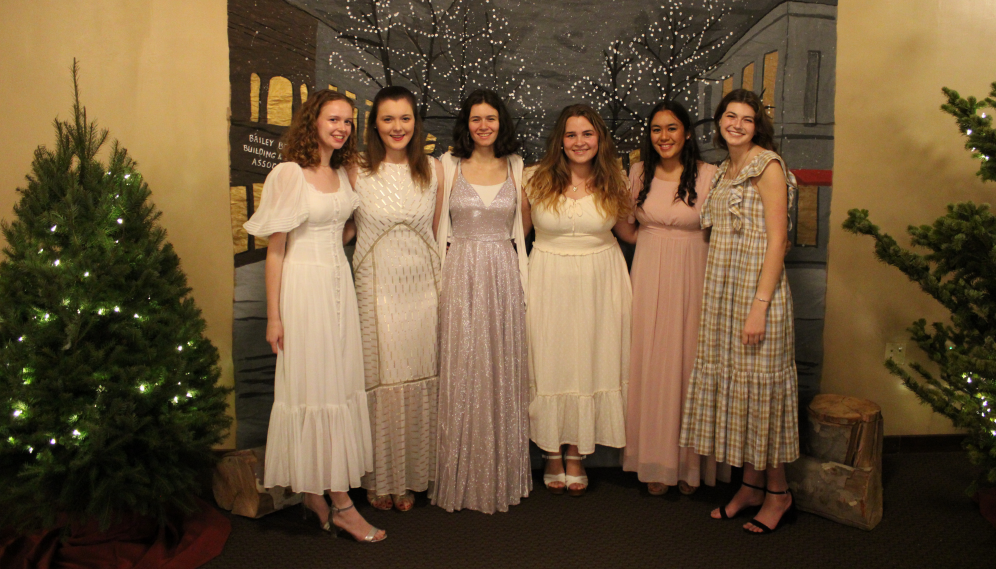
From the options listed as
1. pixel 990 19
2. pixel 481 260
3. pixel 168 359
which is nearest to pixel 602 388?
pixel 481 260

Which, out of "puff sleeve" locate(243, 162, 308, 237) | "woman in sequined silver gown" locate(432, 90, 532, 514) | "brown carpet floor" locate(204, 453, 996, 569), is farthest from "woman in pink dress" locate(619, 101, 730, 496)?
"puff sleeve" locate(243, 162, 308, 237)

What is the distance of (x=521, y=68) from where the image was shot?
3.24m

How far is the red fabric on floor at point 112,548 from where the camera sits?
235 cm

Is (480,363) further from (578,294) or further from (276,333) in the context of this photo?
(276,333)

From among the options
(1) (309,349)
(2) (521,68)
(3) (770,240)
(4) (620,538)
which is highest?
(2) (521,68)

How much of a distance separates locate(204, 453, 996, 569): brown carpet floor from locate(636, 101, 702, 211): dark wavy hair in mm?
1386

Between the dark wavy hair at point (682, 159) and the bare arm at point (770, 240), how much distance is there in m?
0.37

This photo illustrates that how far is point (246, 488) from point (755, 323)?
222cm

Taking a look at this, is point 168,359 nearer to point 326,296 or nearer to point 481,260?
point 326,296

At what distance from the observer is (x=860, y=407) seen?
2.89 metres

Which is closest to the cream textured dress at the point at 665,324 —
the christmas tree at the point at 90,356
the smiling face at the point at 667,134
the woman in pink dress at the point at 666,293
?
the woman in pink dress at the point at 666,293

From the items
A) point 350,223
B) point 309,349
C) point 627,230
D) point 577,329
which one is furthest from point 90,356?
point 627,230

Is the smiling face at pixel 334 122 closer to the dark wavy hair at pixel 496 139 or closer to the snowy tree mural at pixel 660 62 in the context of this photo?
the dark wavy hair at pixel 496 139

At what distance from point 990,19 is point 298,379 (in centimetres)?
381
